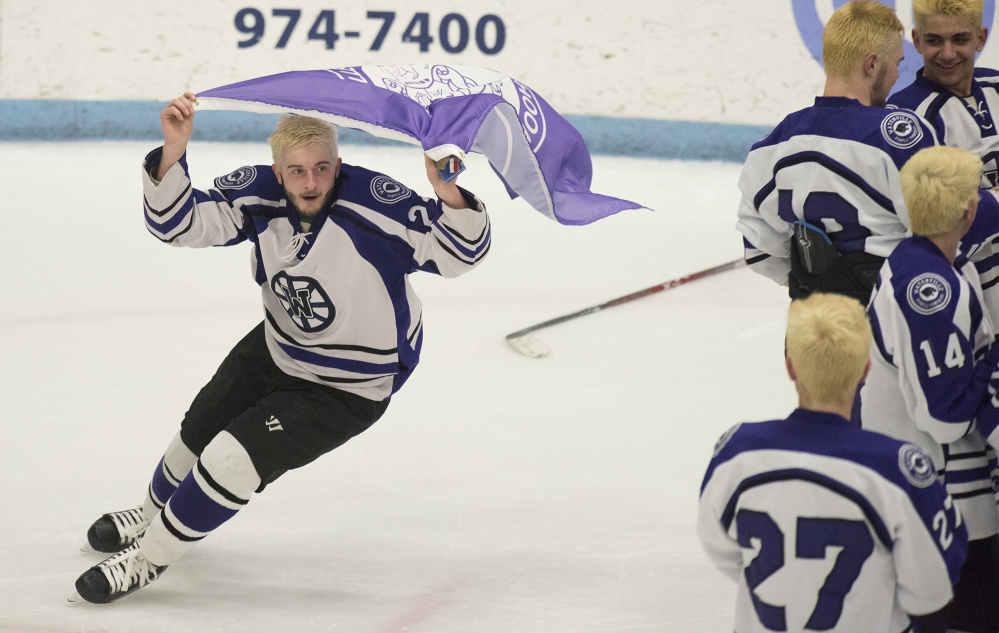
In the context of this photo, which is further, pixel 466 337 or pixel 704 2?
pixel 704 2

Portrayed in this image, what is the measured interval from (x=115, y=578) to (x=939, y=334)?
1372mm

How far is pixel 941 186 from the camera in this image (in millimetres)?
1506

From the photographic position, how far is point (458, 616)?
1.96m

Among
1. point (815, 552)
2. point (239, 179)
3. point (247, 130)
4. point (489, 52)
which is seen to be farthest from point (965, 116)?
point (247, 130)

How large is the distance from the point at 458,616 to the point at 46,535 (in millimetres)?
857

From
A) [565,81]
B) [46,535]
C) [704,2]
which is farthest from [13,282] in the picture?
[704,2]

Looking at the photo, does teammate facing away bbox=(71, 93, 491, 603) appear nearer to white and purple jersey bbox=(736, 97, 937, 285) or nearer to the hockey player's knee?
the hockey player's knee

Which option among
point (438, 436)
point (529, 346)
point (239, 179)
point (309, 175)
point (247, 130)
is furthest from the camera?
point (247, 130)

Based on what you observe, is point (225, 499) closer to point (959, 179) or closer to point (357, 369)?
point (357, 369)

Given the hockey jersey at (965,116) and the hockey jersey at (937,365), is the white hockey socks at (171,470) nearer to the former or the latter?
the hockey jersey at (937,365)

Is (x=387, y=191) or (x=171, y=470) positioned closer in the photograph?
Answer: (x=387, y=191)

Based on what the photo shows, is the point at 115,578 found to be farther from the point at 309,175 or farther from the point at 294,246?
the point at 309,175

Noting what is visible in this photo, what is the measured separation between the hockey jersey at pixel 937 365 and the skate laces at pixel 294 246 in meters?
0.94

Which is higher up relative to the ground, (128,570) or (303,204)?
(303,204)
